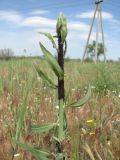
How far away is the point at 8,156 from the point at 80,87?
4.57 metres

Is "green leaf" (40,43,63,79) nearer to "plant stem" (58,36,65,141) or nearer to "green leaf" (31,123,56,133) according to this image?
"plant stem" (58,36,65,141)

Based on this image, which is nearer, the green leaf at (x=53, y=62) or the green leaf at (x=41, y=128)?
the green leaf at (x=53, y=62)

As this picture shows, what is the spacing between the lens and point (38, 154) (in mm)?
1264

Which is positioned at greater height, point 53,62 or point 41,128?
point 53,62

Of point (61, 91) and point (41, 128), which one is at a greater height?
point (61, 91)

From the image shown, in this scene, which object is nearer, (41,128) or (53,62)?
(53,62)

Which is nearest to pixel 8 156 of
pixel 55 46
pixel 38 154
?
pixel 38 154

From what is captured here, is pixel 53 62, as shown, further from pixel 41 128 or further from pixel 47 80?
pixel 41 128

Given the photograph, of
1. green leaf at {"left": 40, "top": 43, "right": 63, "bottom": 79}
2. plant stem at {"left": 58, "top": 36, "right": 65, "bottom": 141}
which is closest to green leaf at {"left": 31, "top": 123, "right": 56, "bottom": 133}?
plant stem at {"left": 58, "top": 36, "right": 65, "bottom": 141}

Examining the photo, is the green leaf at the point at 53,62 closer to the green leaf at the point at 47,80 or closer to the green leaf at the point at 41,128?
the green leaf at the point at 47,80

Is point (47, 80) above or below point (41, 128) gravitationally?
above

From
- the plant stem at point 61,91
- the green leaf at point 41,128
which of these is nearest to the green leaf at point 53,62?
the plant stem at point 61,91

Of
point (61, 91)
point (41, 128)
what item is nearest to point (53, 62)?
point (61, 91)

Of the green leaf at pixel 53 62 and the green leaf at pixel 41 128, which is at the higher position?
the green leaf at pixel 53 62
